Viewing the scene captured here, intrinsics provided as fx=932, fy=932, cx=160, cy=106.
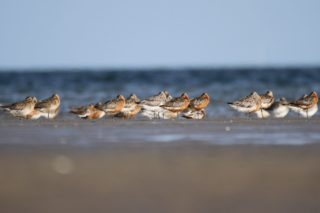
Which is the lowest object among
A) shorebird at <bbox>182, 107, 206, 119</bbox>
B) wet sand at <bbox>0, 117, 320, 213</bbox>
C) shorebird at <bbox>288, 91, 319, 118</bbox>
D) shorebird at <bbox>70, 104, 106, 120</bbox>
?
shorebird at <bbox>70, 104, 106, 120</bbox>

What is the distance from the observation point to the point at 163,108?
2341cm

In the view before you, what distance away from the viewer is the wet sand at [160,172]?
10.3 meters

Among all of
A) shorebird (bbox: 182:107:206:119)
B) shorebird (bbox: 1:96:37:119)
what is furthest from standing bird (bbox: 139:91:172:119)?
shorebird (bbox: 1:96:37:119)

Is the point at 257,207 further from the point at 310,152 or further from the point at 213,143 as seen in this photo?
the point at 213,143

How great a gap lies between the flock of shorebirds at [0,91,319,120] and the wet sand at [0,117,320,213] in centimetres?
666

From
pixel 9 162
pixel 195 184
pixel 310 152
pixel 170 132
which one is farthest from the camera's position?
pixel 170 132

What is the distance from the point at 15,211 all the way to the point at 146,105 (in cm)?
1401

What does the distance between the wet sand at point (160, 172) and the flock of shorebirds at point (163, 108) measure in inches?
262

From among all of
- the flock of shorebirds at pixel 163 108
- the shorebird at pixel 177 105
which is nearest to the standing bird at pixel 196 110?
the flock of shorebirds at pixel 163 108

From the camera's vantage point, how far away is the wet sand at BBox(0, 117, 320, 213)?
10.3 m

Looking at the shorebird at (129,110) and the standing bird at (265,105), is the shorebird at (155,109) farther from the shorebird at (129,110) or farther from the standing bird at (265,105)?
the standing bird at (265,105)

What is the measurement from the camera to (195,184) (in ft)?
36.7

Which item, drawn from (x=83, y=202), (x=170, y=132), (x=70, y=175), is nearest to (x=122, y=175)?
(x=70, y=175)

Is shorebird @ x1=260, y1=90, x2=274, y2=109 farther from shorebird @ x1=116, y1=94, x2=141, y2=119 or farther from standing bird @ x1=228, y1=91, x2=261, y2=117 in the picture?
shorebird @ x1=116, y1=94, x2=141, y2=119
